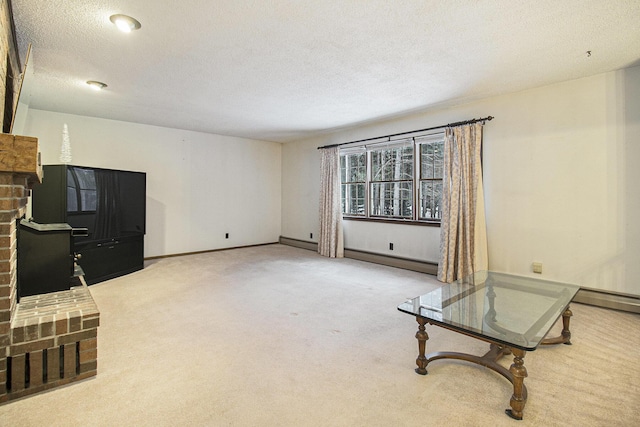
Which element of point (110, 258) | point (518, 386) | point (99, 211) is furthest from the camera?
point (110, 258)

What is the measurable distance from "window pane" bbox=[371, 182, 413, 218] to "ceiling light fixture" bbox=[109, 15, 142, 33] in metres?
3.91

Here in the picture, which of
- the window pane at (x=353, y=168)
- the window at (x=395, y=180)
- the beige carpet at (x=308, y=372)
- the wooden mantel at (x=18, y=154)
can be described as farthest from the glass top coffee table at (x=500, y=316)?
the window pane at (x=353, y=168)

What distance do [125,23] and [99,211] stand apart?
8.65ft

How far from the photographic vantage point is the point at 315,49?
263 centimetres

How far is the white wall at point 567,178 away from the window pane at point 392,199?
1.17m

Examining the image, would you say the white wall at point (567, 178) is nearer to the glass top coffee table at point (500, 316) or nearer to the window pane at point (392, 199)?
the glass top coffee table at point (500, 316)

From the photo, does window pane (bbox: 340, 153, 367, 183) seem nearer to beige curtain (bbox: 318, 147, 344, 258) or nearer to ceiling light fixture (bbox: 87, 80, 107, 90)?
beige curtain (bbox: 318, 147, 344, 258)

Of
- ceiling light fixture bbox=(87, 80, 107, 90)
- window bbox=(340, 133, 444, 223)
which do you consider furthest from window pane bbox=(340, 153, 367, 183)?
ceiling light fixture bbox=(87, 80, 107, 90)

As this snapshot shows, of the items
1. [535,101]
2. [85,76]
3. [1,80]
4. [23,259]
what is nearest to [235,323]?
[23,259]

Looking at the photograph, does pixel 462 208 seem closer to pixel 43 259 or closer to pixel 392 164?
pixel 392 164

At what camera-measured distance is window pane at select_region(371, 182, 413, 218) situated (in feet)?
16.3

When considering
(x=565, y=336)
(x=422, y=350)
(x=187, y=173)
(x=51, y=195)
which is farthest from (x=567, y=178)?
(x=51, y=195)

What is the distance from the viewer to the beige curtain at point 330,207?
226 inches

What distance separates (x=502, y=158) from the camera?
3838 millimetres
